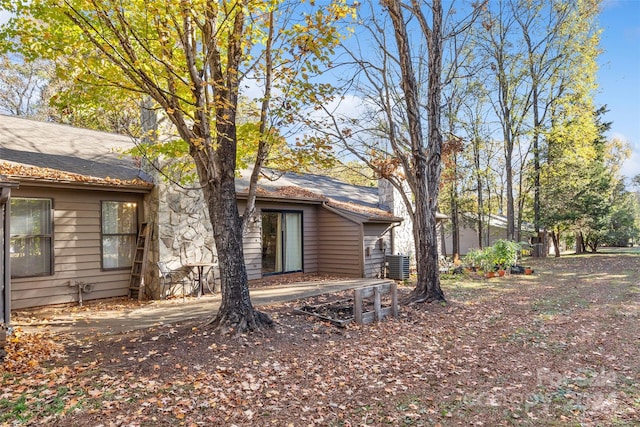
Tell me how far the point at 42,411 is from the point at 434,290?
6676 millimetres

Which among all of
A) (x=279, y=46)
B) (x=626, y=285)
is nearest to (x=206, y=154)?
(x=279, y=46)

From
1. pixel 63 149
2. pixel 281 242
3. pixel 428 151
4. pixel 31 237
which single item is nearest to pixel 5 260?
pixel 31 237

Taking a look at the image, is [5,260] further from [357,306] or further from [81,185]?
[357,306]

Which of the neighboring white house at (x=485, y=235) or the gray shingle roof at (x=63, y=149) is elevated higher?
the gray shingle roof at (x=63, y=149)

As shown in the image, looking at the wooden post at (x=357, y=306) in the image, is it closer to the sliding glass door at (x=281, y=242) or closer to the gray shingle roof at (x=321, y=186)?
the sliding glass door at (x=281, y=242)

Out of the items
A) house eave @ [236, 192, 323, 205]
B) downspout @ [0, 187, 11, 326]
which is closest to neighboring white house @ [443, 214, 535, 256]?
house eave @ [236, 192, 323, 205]

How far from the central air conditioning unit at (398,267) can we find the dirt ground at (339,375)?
5252mm

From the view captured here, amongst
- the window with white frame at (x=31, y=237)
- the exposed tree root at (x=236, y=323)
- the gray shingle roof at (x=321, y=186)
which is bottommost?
the exposed tree root at (x=236, y=323)

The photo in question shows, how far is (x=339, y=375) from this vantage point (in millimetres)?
4449

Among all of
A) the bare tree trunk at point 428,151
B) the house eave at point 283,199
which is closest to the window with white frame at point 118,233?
the house eave at point 283,199

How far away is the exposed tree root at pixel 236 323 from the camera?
18.1 feet

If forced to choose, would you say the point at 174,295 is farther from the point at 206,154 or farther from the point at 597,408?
the point at 597,408

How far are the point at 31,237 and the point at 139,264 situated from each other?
2.00 meters

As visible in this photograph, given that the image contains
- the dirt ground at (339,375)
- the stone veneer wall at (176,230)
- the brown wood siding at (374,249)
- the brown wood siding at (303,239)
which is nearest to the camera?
the dirt ground at (339,375)
